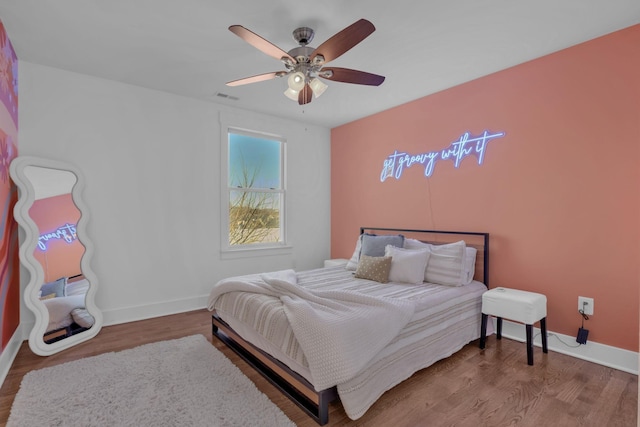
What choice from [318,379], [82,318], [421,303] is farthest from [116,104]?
[421,303]

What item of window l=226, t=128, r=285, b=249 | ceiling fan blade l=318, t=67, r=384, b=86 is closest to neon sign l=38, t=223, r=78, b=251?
window l=226, t=128, r=285, b=249

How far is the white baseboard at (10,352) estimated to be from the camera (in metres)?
2.30

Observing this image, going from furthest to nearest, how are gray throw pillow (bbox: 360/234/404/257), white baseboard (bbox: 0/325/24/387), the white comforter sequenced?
gray throw pillow (bbox: 360/234/404/257), white baseboard (bbox: 0/325/24/387), the white comforter

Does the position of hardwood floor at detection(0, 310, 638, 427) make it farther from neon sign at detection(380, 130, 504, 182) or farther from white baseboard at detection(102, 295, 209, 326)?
neon sign at detection(380, 130, 504, 182)

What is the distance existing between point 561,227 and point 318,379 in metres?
2.56

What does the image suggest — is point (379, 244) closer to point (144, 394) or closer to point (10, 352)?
point (144, 394)

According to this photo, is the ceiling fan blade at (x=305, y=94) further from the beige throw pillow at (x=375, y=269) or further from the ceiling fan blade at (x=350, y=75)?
the beige throw pillow at (x=375, y=269)

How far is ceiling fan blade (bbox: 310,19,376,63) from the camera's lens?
1.81 metres

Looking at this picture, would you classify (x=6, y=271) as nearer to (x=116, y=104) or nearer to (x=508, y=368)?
(x=116, y=104)

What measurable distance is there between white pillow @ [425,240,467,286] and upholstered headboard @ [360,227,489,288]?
0.27 m

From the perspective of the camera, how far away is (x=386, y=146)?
14.4ft

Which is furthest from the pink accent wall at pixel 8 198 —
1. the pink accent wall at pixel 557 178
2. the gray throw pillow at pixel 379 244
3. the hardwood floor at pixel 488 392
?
the pink accent wall at pixel 557 178

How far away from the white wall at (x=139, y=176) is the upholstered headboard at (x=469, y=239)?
227cm

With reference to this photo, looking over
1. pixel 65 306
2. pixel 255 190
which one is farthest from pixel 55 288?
pixel 255 190
